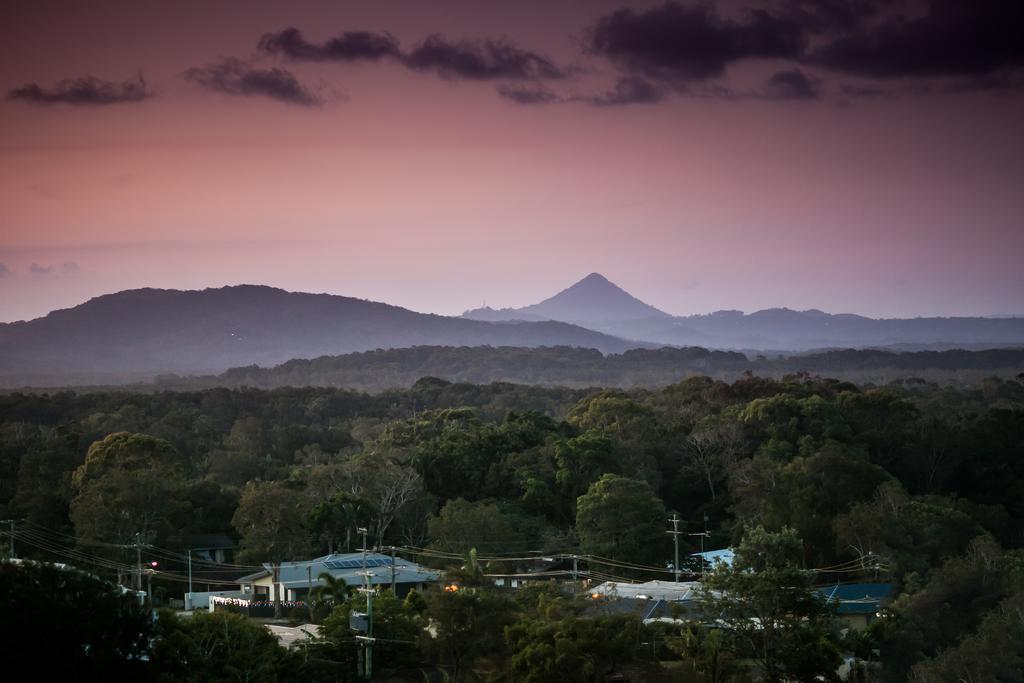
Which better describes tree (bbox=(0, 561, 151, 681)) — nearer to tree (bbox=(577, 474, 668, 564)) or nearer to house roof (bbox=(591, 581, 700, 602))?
house roof (bbox=(591, 581, 700, 602))

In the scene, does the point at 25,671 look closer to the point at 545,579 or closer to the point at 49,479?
the point at 545,579

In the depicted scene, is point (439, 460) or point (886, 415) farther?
point (886, 415)

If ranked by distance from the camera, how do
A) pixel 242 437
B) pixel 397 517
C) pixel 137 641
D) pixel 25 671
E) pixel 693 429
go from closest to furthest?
1. pixel 25 671
2. pixel 137 641
3. pixel 397 517
4. pixel 693 429
5. pixel 242 437

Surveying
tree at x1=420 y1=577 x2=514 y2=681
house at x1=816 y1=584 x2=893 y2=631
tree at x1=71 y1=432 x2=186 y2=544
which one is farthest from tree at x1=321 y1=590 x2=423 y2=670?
tree at x1=71 y1=432 x2=186 y2=544

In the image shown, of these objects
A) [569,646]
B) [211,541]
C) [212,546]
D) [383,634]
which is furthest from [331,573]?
[569,646]

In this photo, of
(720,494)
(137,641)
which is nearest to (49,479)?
(720,494)

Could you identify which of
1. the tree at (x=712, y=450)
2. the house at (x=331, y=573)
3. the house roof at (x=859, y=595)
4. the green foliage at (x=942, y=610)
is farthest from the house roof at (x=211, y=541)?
the green foliage at (x=942, y=610)

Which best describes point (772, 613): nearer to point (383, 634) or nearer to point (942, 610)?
point (942, 610)
